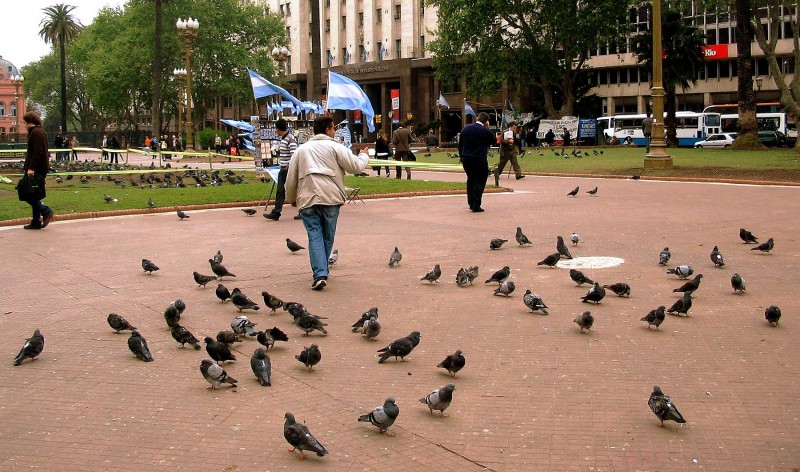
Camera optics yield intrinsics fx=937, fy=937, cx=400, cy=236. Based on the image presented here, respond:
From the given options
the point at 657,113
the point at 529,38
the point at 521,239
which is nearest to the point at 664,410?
the point at 521,239

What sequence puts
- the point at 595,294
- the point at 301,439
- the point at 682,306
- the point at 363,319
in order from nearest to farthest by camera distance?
the point at 301,439
the point at 363,319
the point at 682,306
the point at 595,294

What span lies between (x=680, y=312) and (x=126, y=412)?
5215 millimetres

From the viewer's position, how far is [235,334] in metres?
7.96

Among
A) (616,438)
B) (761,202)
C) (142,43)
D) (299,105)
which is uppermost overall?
(142,43)

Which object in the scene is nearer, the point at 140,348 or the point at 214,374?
the point at 214,374

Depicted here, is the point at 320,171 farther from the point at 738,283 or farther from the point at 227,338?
the point at 738,283

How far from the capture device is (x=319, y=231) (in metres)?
10.6

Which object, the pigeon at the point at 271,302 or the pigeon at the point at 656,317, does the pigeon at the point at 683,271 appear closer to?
the pigeon at the point at 656,317

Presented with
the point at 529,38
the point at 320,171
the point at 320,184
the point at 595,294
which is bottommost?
Result: the point at 595,294

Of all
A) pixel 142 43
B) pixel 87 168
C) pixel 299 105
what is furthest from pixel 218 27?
pixel 299 105

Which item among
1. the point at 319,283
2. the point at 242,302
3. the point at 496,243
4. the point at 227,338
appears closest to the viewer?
the point at 227,338

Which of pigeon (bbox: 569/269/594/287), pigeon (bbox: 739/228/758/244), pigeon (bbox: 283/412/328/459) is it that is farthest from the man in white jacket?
pigeon (bbox: 739/228/758/244)

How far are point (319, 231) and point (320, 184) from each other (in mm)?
534

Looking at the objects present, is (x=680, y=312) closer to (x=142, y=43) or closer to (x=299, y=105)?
(x=299, y=105)
